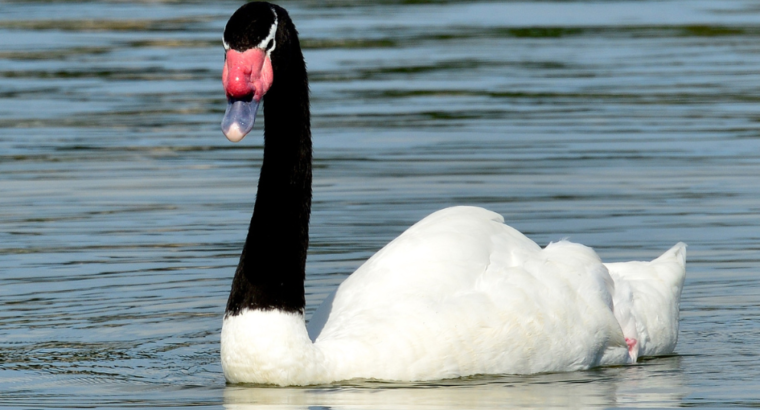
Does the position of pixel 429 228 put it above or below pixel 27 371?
above

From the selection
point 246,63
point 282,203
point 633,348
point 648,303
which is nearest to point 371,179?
point 648,303

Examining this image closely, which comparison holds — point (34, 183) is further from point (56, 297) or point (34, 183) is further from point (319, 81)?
point (319, 81)

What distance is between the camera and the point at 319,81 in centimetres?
2125

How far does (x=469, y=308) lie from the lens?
811cm

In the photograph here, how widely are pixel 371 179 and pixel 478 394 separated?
6.67m

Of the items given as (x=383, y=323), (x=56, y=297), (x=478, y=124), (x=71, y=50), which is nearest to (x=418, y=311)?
(x=383, y=323)

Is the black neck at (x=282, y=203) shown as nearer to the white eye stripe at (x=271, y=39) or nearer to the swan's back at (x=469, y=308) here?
the white eye stripe at (x=271, y=39)

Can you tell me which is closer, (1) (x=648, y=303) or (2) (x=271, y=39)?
(2) (x=271, y=39)

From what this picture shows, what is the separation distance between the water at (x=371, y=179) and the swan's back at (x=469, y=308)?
132 millimetres

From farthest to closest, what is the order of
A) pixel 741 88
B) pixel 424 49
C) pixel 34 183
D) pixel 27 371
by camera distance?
1. pixel 424 49
2. pixel 741 88
3. pixel 34 183
4. pixel 27 371

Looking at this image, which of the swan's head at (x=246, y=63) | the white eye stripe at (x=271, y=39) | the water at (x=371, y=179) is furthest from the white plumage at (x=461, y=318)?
the white eye stripe at (x=271, y=39)

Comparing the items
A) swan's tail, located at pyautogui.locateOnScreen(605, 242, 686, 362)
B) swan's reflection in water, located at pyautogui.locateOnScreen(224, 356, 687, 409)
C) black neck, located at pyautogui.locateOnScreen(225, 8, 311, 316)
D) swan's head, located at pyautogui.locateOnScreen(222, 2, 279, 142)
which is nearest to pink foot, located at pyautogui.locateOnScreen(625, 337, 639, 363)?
swan's tail, located at pyautogui.locateOnScreen(605, 242, 686, 362)

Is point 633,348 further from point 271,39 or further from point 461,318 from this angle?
point 271,39

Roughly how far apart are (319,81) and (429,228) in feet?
41.8
